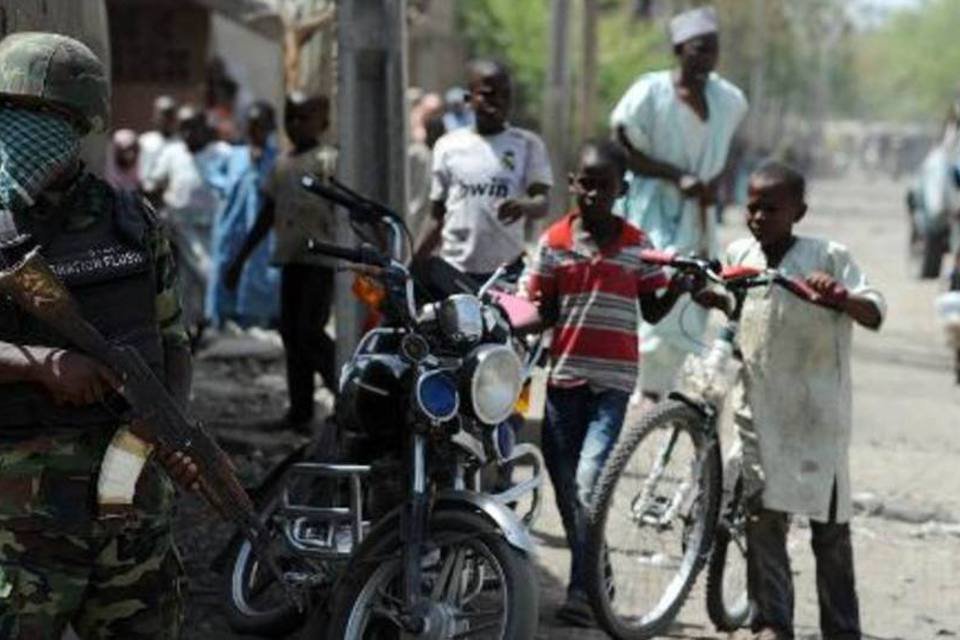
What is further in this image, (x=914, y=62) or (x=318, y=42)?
(x=914, y=62)

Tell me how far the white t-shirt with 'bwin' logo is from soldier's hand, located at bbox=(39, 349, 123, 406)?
372 centimetres

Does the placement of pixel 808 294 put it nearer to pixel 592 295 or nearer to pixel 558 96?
pixel 592 295

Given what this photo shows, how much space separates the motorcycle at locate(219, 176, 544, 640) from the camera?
4234mm

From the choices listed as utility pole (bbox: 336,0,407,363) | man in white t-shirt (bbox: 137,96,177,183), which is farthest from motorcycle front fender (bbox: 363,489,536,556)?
man in white t-shirt (bbox: 137,96,177,183)

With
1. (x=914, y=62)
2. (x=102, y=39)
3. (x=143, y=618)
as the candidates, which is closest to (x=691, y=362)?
(x=102, y=39)

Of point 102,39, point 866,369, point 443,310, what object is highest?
point 102,39

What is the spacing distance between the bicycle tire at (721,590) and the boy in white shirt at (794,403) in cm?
21

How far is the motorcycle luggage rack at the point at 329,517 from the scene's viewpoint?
15.4 ft

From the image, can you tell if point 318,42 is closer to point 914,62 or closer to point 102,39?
point 102,39

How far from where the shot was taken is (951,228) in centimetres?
1830

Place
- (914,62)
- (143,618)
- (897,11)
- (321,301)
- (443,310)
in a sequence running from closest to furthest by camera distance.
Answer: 1. (143,618)
2. (443,310)
3. (321,301)
4. (914,62)
5. (897,11)

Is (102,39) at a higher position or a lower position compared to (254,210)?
higher

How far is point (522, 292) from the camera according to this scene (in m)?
5.60

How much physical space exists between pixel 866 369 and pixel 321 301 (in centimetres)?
535
